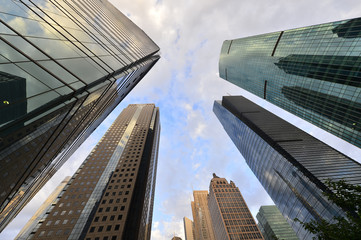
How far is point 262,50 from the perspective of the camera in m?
84.0

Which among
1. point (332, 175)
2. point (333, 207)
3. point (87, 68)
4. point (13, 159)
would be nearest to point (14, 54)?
point (87, 68)

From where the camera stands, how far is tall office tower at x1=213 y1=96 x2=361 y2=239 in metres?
55.0

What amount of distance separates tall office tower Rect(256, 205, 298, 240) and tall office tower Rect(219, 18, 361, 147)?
4311 inches

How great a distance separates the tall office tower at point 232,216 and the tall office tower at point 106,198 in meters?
71.9

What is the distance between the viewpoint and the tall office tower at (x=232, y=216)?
10312 centimetres

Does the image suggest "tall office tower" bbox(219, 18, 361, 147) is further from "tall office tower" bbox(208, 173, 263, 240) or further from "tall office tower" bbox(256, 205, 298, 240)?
"tall office tower" bbox(256, 205, 298, 240)

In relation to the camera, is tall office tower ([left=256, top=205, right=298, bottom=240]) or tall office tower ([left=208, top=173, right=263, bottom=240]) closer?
tall office tower ([left=208, top=173, right=263, bottom=240])

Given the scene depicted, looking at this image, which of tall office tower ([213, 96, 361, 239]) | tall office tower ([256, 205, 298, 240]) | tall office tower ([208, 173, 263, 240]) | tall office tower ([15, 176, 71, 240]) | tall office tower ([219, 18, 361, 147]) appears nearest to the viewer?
tall office tower ([219, 18, 361, 147])

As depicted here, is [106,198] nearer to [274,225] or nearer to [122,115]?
[122,115]

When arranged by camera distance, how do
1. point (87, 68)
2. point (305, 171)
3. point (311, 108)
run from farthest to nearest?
point (311, 108) → point (305, 171) → point (87, 68)

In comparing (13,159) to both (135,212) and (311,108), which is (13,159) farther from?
(311,108)

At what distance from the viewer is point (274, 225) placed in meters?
132

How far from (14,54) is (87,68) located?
349cm

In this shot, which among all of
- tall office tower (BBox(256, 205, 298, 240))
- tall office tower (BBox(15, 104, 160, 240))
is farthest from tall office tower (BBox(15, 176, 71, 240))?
tall office tower (BBox(256, 205, 298, 240))
